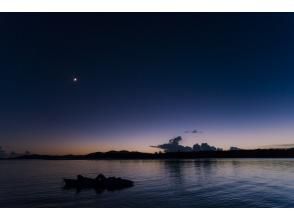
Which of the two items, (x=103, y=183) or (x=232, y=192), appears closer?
(x=232, y=192)

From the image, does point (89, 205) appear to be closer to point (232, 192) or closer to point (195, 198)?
point (195, 198)

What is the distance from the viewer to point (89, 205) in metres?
20.2

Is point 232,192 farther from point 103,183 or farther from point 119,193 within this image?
point 103,183

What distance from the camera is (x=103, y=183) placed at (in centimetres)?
2856

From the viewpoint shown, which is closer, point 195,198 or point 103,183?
point 195,198

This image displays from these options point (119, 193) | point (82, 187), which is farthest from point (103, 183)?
point (119, 193)
